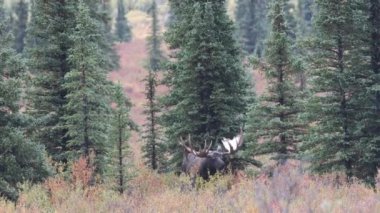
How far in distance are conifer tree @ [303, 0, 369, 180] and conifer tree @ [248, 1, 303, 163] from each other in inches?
77.2

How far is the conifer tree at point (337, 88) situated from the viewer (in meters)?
16.6

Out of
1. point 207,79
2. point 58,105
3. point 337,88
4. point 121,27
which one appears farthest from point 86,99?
point 121,27

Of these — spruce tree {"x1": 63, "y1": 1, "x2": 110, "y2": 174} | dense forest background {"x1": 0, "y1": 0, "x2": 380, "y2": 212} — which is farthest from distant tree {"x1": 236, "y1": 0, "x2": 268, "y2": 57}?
spruce tree {"x1": 63, "y1": 1, "x2": 110, "y2": 174}

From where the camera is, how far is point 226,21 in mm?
20438

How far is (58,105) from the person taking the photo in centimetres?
2133

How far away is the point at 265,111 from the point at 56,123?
8.63 metres

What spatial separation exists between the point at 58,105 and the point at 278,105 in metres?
8.95

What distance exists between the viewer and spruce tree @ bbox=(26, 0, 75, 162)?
21078 millimetres

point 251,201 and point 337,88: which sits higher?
point 337,88

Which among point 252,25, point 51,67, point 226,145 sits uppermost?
point 252,25

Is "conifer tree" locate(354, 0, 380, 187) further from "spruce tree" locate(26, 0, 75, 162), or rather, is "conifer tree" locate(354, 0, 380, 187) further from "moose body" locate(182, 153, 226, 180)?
"spruce tree" locate(26, 0, 75, 162)

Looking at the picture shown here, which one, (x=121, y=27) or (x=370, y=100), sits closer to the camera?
(x=370, y=100)

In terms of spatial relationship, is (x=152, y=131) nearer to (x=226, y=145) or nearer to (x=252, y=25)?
(x=226, y=145)

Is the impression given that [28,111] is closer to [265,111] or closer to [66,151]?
[66,151]
